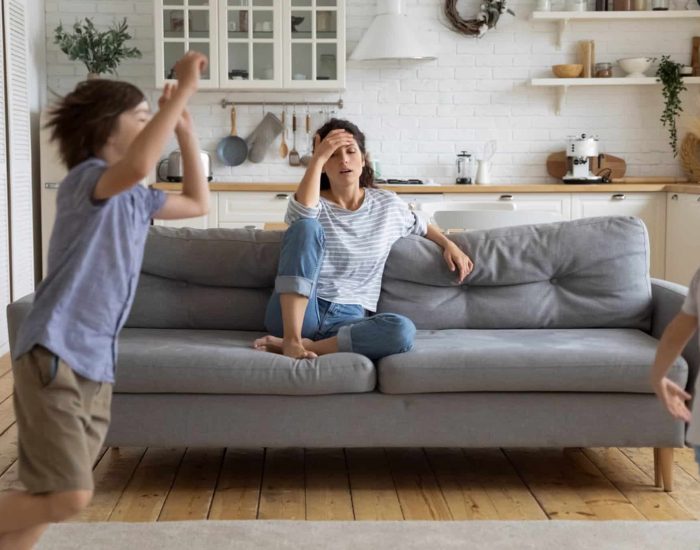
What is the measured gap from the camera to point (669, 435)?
309 cm

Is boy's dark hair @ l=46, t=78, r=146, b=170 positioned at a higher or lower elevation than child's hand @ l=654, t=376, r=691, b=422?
higher

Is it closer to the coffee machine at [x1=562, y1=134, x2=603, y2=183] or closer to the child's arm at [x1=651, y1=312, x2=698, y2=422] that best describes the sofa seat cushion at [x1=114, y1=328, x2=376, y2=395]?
the child's arm at [x1=651, y1=312, x2=698, y2=422]

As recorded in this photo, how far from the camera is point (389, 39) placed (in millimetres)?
6629

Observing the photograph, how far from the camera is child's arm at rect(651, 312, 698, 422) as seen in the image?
1814mm

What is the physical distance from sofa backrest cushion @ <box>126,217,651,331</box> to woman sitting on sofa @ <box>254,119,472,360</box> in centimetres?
10

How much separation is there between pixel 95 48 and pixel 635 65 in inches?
133

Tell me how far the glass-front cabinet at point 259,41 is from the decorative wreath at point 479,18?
73 centimetres

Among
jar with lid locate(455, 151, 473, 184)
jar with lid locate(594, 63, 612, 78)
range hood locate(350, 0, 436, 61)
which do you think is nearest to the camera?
range hood locate(350, 0, 436, 61)

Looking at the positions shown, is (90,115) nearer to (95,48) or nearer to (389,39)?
(389,39)

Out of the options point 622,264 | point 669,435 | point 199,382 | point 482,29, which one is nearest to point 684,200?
point 482,29

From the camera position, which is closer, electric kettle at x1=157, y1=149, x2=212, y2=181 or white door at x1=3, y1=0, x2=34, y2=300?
white door at x1=3, y1=0, x2=34, y2=300

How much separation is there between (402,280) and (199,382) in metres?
0.90

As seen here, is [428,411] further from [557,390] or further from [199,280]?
[199,280]

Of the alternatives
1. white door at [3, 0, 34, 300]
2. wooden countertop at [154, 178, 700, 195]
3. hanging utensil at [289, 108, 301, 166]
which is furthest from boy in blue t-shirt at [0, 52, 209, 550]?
hanging utensil at [289, 108, 301, 166]
